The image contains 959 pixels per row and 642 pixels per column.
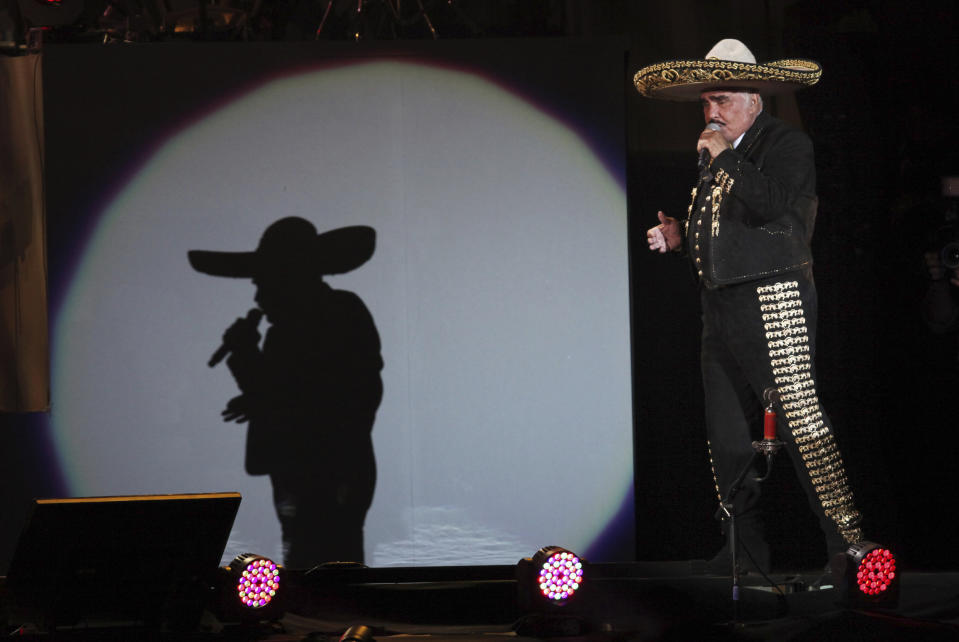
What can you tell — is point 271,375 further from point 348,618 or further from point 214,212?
point 348,618

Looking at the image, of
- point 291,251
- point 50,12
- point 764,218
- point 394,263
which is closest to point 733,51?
point 764,218

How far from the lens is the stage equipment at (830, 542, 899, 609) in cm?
372

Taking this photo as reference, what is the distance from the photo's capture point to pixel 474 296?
4.73m

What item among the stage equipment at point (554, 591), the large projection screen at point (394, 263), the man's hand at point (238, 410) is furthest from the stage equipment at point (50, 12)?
the stage equipment at point (554, 591)

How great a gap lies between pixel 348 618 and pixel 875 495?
92.9 inches

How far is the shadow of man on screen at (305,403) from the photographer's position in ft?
15.5

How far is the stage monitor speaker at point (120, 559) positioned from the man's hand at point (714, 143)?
84.3 inches

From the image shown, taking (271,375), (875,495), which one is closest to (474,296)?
(271,375)

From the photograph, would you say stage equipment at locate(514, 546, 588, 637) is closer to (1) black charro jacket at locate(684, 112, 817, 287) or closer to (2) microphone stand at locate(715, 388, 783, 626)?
(2) microphone stand at locate(715, 388, 783, 626)

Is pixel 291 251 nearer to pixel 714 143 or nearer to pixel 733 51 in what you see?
pixel 714 143

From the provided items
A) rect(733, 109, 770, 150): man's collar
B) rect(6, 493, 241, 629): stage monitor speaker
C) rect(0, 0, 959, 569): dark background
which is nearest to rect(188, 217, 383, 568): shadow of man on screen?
rect(0, 0, 959, 569): dark background

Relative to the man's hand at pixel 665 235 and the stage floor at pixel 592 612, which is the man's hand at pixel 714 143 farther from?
the stage floor at pixel 592 612

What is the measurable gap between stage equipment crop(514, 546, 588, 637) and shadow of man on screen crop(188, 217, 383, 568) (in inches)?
49.5

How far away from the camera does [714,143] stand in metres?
4.08
